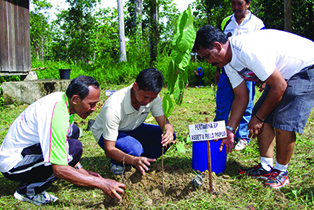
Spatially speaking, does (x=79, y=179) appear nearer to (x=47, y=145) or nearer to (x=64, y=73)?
(x=47, y=145)

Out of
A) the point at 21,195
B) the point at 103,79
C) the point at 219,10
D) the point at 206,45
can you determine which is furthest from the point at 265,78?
the point at 219,10

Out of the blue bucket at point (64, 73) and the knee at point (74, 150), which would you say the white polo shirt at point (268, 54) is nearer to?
the knee at point (74, 150)

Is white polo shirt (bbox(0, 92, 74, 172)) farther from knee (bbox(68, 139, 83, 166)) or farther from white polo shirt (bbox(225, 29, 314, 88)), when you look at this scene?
white polo shirt (bbox(225, 29, 314, 88))

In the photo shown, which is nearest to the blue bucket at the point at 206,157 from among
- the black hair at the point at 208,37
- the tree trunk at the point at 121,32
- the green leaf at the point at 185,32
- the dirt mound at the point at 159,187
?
the dirt mound at the point at 159,187

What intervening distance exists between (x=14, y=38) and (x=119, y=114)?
20.0 feet

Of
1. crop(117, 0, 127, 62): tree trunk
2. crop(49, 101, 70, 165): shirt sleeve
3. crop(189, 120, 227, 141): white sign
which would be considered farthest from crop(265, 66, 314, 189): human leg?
crop(117, 0, 127, 62): tree trunk

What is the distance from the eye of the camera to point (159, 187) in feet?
6.85

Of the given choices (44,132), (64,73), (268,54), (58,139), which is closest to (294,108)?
(268,54)

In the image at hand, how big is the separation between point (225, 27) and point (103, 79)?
18.2 feet

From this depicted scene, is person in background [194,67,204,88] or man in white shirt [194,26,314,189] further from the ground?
person in background [194,67,204,88]

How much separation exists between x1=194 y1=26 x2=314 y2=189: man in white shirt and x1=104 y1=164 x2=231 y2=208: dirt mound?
425 mm

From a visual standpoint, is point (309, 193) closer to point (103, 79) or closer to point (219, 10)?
point (103, 79)

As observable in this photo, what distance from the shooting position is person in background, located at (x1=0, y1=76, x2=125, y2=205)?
1.70 meters

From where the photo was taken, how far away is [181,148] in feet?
9.35
